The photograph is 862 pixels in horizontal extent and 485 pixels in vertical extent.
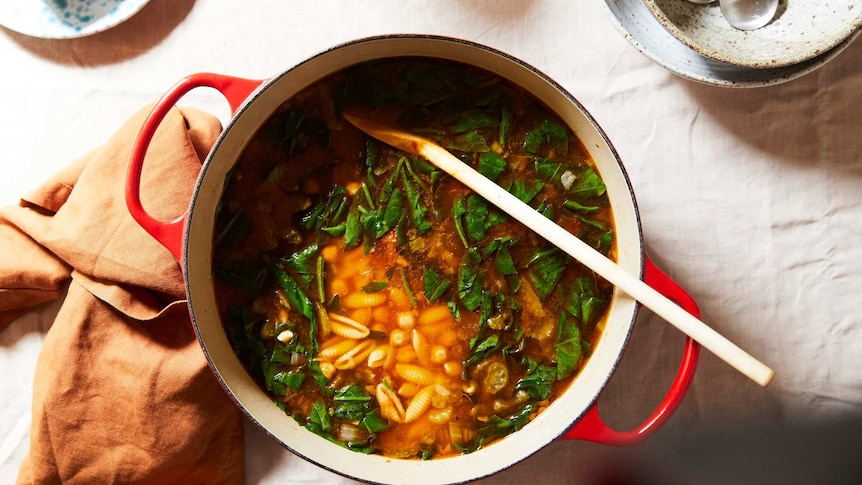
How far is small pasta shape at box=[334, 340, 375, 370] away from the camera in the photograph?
6.80ft

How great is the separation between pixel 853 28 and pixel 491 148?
3.36ft

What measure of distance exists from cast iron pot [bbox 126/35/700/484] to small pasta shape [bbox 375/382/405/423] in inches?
5.5

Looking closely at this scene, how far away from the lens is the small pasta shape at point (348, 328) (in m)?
2.07

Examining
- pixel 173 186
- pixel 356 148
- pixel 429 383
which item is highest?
pixel 356 148

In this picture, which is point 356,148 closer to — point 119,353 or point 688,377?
point 119,353

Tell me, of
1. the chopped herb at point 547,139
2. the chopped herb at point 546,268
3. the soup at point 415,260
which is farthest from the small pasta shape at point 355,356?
the chopped herb at point 547,139

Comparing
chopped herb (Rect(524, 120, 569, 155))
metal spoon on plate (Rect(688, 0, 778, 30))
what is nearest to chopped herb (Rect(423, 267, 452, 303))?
chopped herb (Rect(524, 120, 569, 155))

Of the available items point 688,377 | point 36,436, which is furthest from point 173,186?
point 688,377

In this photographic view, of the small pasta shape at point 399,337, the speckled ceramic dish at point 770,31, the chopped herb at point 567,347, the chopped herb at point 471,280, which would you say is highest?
the speckled ceramic dish at point 770,31

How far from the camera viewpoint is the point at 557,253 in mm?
2035

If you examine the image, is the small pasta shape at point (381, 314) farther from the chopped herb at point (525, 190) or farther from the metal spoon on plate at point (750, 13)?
the metal spoon on plate at point (750, 13)

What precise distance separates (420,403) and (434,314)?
268mm

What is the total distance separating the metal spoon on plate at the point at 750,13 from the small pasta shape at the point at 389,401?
1529mm

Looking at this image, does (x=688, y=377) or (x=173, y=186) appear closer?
(x=688, y=377)
